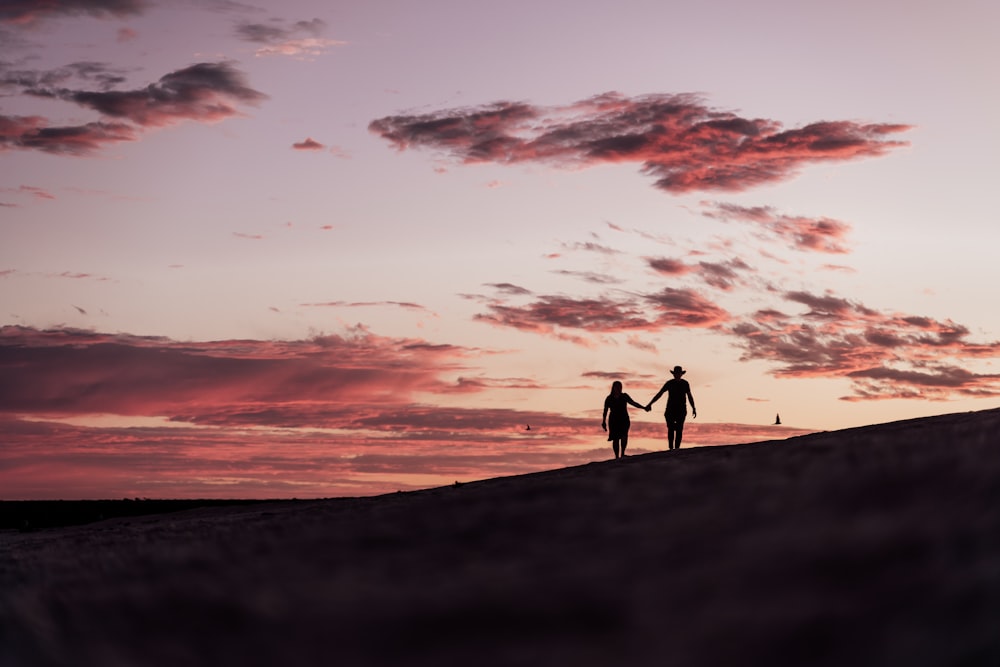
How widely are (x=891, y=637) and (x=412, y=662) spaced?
2115 millimetres

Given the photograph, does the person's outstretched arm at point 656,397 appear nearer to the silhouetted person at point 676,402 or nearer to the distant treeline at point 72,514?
the silhouetted person at point 676,402

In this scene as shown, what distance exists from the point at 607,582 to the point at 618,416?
1689 centimetres

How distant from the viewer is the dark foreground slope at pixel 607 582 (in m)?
4.93

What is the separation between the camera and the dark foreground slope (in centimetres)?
493

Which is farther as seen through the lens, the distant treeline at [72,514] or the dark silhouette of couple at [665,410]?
the distant treeline at [72,514]

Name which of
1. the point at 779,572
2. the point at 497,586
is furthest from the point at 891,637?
the point at 497,586

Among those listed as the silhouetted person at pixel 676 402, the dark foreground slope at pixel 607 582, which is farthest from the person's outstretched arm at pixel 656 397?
the dark foreground slope at pixel 607 582

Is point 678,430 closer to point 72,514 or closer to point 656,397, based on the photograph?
point 656,397

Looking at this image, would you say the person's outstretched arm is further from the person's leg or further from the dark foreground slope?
the dark foreground slope

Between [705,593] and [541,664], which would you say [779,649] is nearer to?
[705,593]

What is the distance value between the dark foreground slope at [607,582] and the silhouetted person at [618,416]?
13.5 m

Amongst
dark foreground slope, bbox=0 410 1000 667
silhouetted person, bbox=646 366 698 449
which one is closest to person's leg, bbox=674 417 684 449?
silhouetted person, bbox=646 366 698 449

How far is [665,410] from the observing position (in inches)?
871

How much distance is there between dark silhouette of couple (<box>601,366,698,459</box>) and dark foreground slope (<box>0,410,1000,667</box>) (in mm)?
12882
